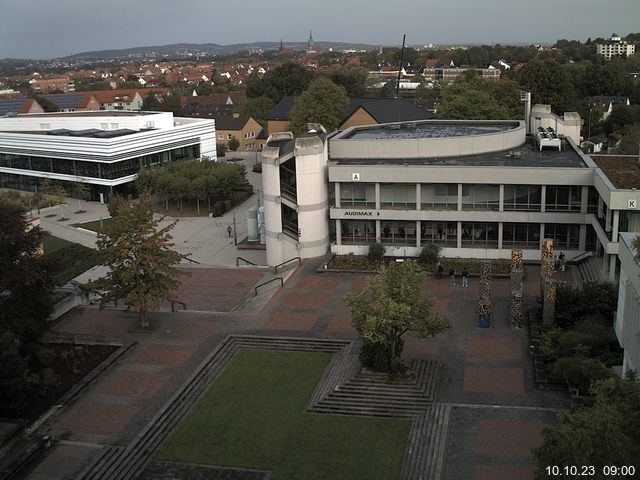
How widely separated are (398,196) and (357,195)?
2457mm

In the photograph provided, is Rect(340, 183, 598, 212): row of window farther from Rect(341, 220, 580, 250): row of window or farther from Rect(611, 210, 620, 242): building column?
Rect(611, 210, 620, 242): building column

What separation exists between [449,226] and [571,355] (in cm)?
1644

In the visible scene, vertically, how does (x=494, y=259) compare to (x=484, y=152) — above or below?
below

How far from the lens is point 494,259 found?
41344 mm

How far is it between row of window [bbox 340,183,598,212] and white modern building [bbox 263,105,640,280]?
57 mm

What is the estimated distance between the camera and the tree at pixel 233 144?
9725 cm

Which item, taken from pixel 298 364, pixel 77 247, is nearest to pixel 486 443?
pixel 298 364

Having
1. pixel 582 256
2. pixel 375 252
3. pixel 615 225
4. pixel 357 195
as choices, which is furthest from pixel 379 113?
pixel 615 225

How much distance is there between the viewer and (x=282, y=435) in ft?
78.8

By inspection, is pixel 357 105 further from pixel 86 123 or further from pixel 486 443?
pixel 486 443

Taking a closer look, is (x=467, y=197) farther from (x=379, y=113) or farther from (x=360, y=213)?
(x=379, y=113)

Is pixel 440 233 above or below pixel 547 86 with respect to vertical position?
below

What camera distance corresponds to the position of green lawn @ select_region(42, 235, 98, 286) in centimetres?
4609

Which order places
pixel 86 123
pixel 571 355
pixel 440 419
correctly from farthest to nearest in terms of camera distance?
1. pixel 86 123
2. pixel 571 355
3. pixel 440 419
